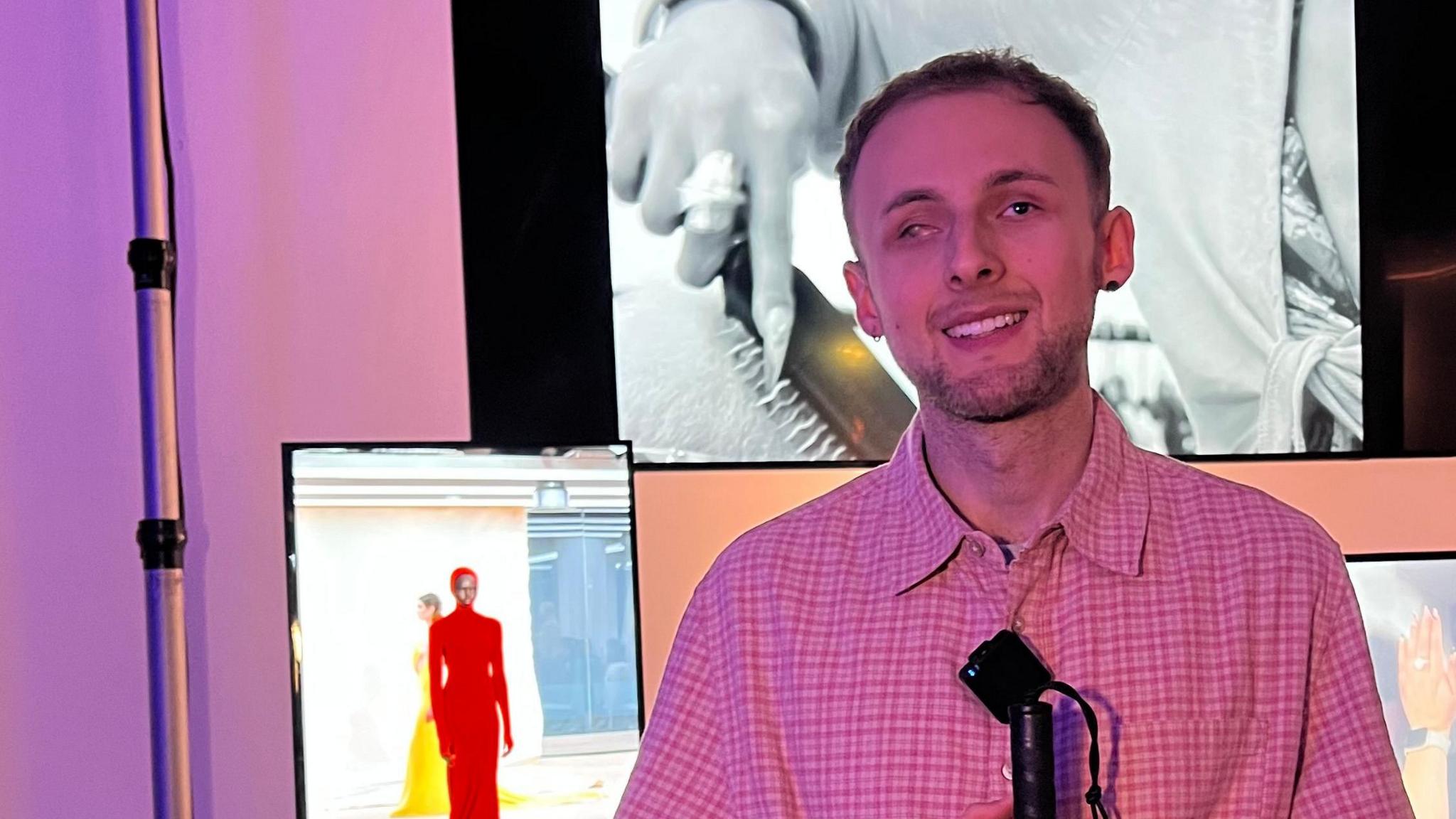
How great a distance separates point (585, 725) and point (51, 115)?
113 cm

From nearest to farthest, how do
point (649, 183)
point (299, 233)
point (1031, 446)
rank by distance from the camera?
point (1031, 446) < point (299, 233) < point (649, 183)

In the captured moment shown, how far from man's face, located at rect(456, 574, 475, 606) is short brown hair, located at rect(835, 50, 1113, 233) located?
91 centimetres

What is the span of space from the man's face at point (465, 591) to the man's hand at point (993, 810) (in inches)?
42.4

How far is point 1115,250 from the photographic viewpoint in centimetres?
133

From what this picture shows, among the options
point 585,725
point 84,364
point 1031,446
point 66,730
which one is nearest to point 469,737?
point 585,725

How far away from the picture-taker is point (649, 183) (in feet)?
7.07

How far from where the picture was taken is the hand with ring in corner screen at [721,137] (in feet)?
7.07

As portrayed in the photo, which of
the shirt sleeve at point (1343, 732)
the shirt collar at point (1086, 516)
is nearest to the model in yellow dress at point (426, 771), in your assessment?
the shirt collar at point (1086, 516)

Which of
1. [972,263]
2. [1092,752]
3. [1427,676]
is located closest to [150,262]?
[972,263]

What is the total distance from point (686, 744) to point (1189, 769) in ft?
1.48

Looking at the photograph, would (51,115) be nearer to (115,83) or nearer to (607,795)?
(115,83)

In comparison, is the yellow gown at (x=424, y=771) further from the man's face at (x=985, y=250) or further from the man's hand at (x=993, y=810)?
the man's hand at (x=993, y=810)

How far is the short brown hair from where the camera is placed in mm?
1315

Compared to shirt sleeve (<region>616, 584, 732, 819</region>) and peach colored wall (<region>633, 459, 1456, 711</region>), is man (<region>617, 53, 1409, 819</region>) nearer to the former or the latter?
shirt sleeve (<region>616, 584, 732, 819</region>)
